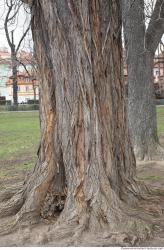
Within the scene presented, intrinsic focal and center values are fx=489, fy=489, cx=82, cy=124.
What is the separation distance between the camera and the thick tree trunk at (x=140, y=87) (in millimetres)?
11523

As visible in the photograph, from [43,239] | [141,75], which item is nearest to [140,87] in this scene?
[141,75]

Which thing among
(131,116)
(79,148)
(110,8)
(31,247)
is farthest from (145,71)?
(31,247)

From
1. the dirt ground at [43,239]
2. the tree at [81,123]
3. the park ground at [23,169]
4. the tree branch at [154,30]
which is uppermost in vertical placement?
the tree branch at [154,30]

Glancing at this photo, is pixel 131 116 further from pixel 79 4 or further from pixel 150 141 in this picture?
pixel 79 4

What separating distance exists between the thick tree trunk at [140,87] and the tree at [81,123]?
16.4ft

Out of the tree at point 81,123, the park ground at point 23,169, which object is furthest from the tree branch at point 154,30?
the tree at point 81,123

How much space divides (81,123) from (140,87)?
5.97m

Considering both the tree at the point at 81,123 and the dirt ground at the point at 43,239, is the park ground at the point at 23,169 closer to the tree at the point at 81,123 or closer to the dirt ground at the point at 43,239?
the dirt ground at the point at 43,239

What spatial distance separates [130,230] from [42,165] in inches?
59.6

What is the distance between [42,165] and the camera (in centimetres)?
657

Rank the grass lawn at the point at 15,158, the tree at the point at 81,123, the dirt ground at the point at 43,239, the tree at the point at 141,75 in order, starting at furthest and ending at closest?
the tree at the point at 141,75
the grass lawn at the point at 15,158
the tree at the point at 81,123
the dirt ground at the point at 43,239

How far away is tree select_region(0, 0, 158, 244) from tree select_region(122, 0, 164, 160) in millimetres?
4992

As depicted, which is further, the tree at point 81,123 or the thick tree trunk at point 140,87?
the thick tree trunk at point 140,87

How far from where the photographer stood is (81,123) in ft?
19.6
